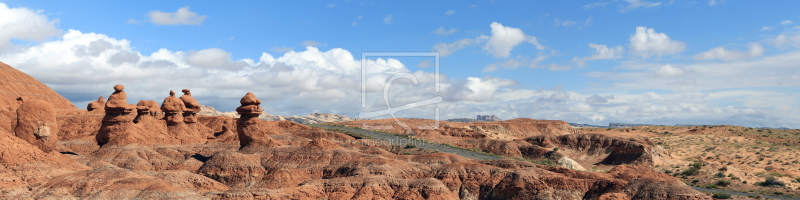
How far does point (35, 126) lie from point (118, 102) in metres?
14.5

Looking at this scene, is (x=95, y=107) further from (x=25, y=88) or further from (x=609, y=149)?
(x=609, y=149)

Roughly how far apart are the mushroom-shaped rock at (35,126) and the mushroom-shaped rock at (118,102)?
13.3 meters

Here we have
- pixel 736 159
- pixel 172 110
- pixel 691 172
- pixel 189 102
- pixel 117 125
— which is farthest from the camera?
pixel 736 159

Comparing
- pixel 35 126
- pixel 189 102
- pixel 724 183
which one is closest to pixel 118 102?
pixel 35 126

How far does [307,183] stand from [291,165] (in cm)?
769

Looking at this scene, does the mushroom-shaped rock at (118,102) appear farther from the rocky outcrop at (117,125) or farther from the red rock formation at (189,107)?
the red rock formation at (189,107)

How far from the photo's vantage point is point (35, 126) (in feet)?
111

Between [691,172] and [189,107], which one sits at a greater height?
[189,107]

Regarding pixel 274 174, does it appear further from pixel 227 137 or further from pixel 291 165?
pixel 227 137

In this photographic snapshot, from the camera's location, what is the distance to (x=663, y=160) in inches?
2662

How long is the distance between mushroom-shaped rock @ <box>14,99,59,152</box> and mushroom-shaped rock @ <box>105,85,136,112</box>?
43.8ft

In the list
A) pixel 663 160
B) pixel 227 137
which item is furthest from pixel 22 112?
pixel 663 160

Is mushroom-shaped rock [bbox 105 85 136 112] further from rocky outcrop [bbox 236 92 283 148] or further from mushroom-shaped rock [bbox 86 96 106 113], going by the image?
mushroom-shaped rock [bbox 86 96 106 113]

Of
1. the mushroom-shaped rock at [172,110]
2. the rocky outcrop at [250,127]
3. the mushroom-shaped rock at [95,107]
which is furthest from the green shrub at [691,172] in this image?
the mushroom-shaped rock at [95,107]
